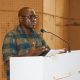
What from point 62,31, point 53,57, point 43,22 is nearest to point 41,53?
point 53,57

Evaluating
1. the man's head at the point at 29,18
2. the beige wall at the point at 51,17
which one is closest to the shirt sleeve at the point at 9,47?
the man's head at the point at 29,18

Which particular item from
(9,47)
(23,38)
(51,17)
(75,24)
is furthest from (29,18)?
(75,24)

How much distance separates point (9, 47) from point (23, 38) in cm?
24

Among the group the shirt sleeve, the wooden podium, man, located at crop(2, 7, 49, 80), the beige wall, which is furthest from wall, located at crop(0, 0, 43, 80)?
the wooden podium

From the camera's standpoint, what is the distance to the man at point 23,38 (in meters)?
2.26

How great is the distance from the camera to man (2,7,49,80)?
2.26m

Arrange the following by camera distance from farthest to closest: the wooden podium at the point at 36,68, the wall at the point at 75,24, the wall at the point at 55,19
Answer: the wall at the point at 75,24 → the wall at the point at 55,19 → the wooden podium at the point at 36,68

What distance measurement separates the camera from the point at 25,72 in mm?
1688

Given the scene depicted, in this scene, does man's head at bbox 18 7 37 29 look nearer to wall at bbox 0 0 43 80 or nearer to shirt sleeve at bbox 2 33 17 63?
shirt sleeve at bbox 2 33 17 63

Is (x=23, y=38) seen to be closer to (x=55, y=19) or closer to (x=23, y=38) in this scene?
(x=23, y=38)

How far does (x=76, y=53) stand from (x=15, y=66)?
0.53 meters

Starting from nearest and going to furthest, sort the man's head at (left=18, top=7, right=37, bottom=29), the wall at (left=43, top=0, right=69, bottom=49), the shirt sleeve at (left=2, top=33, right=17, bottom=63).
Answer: the shirt sleeve at (left=2, top=33, right=17, bottom=63) < the man's head at (left=18, top=7, right=37, bottom=29) < the wall at (left=43, top=0, right=69, bottom=49)

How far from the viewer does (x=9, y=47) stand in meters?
2.24

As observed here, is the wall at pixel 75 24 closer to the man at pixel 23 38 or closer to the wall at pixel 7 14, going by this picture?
the wall at pixel 7 14
